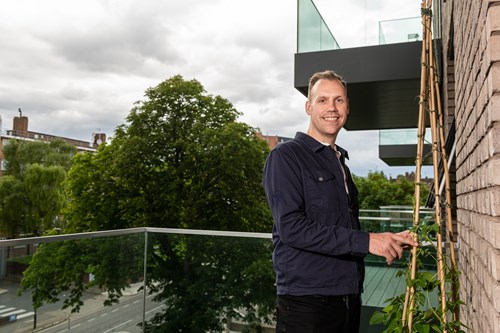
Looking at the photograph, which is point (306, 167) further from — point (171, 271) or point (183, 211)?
Answer: point (183, 211)

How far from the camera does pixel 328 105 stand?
1.60 m

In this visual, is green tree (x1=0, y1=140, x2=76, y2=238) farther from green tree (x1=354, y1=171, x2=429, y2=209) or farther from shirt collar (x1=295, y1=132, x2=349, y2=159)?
shirt collar (x1=295, y1=132, x2=349, y2=159)

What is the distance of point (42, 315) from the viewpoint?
285cm

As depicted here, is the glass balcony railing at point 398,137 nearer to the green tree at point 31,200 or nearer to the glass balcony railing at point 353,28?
the glass balcony railing at point 353,28

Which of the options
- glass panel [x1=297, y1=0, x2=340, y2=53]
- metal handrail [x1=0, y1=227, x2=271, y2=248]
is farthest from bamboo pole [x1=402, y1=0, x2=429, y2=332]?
glass panel [x1=297, y1=0, x2=340, y2=53]

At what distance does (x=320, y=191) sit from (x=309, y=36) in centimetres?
478

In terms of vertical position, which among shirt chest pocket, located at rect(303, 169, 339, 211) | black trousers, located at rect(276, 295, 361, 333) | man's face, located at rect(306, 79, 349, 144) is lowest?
black trousers, located at rect(276, 295, 361, 333)

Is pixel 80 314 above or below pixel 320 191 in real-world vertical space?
below

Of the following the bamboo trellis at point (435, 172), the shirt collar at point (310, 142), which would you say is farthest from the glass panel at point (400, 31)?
the shirt collar at point (310, 142)

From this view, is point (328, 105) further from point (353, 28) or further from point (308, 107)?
point (353, 28)

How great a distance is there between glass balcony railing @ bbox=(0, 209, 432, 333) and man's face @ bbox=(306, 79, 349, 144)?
1.86 meters

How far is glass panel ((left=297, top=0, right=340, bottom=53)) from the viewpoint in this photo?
5.88 m

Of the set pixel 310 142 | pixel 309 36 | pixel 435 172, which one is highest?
pixel 309 36

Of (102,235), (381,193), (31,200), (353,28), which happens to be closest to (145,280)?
(102,235)
